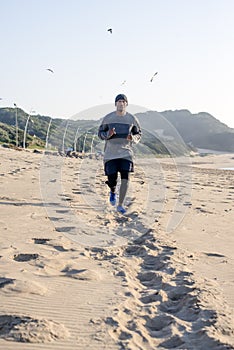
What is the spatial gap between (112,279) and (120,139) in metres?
4.04

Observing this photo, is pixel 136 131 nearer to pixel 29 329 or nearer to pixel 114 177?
pixel 114 177

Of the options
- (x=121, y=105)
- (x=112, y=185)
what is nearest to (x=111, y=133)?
(x=121, y=105)

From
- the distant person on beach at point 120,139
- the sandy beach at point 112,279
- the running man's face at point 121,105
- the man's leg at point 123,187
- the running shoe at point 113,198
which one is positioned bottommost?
the sandy beach at point 112,279

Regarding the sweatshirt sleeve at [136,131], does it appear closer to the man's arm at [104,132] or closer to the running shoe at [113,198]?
the man's arm at [104,132]

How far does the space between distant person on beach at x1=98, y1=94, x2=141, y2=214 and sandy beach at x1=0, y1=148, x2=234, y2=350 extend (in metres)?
0.96

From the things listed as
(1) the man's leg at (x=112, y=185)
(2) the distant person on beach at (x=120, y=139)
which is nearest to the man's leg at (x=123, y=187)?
(2) the distant person on beach at (x=120, y=139)

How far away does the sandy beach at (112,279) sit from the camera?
8.04 ft

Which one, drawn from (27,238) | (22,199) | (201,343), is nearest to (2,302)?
(201,343)

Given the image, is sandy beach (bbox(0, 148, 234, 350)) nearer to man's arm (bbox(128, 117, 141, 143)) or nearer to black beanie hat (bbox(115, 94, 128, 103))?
man's arm (bbox(128, 117, 141, 143))

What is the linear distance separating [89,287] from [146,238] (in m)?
1.84

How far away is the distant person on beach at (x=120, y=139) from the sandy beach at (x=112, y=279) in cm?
96

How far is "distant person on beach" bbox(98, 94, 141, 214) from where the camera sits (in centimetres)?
717

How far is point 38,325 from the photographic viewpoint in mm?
2455

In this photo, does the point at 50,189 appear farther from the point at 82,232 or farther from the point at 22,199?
the point at 82,232
